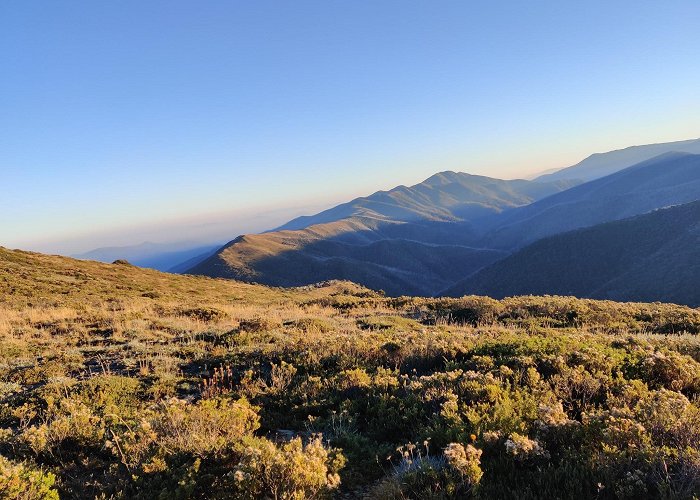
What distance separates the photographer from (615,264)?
116 metres

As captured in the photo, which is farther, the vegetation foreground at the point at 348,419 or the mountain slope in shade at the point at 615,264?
the mountain slope in shade at the point at 615,264

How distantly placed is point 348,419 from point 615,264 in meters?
136

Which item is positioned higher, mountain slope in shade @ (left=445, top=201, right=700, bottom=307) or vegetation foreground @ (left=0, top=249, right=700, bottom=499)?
vegetation foreground @ (left=0, top=249, right=700, bottom=499)

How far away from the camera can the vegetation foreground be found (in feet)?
11.6

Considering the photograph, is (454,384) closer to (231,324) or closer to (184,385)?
(184,385)

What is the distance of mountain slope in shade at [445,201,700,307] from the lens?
88.2 m

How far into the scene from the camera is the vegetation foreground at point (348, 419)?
11.6 feet

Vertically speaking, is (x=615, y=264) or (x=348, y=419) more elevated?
(x=348, y=419)

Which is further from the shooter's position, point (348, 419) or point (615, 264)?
point (615, 264)

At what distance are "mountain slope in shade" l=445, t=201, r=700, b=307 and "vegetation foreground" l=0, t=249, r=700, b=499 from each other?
9081 centimetres

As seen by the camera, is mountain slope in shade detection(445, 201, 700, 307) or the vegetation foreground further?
mountain slope in shade detection(445, 201, 700, 307)

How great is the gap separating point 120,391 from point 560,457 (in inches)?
284

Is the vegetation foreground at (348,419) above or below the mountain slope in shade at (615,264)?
above

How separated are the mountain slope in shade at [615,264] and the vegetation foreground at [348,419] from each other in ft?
298
